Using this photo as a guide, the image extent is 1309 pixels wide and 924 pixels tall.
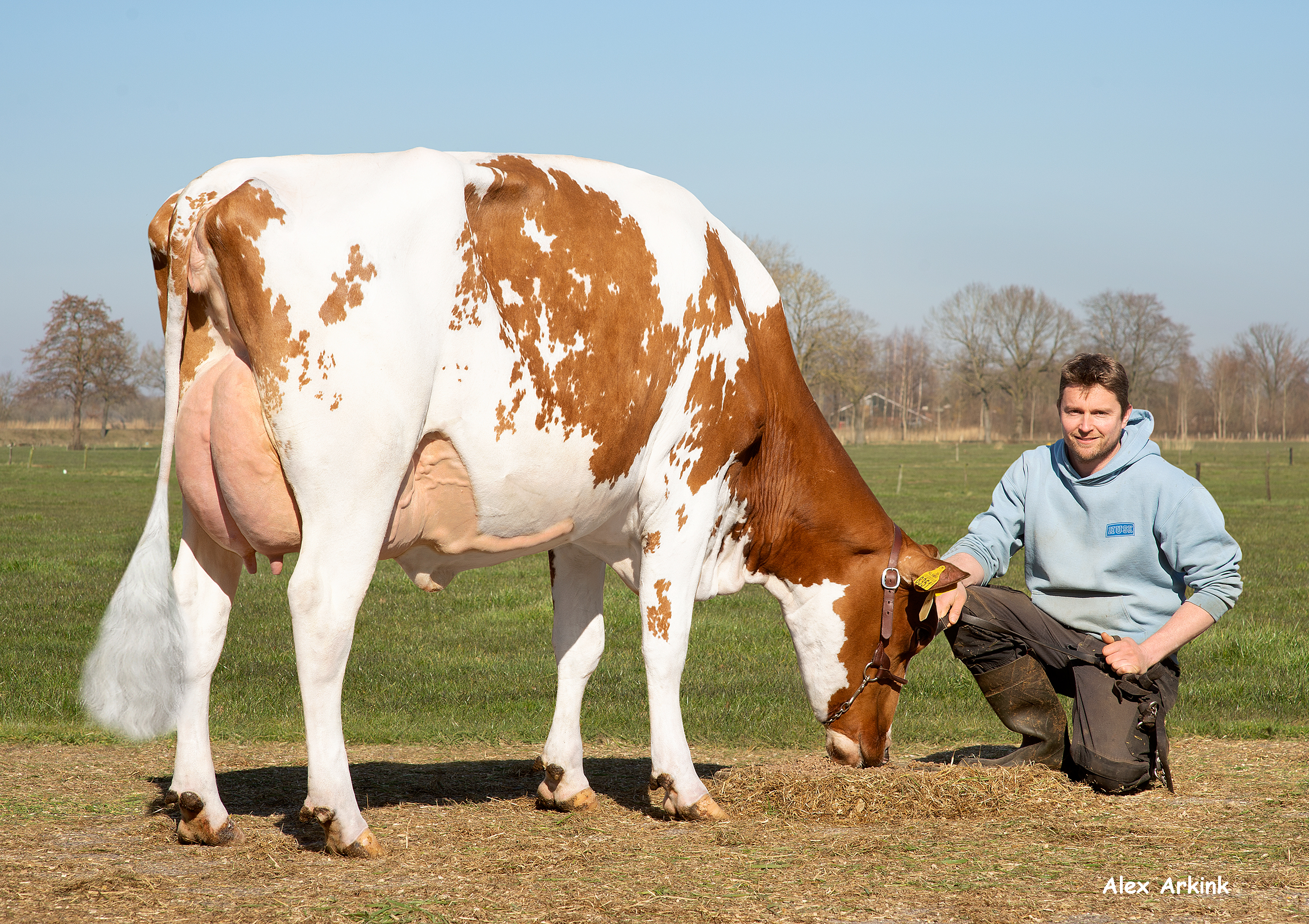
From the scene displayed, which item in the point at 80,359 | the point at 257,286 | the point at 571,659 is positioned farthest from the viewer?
the point at 80,359

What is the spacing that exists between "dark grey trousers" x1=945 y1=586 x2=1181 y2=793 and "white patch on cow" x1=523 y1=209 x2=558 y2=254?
2.76 metres

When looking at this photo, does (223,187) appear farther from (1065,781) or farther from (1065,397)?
(1065,781)

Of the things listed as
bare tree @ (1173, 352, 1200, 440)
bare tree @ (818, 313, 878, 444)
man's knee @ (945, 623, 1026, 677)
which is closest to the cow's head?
man's knee @ (945, 623, 1026, 677)

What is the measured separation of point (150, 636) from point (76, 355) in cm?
7748

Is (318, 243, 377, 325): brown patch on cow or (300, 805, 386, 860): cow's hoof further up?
(318, 243, 377, 325): brown patch on cow

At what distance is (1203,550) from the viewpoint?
525 cm

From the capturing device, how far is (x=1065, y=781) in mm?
5324

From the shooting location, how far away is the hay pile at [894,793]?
492 centimetres

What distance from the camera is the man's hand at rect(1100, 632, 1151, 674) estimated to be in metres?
5.11

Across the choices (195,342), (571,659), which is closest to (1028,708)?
(571,659)

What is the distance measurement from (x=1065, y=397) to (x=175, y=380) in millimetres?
3943

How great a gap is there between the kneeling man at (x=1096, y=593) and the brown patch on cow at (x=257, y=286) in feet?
10.5

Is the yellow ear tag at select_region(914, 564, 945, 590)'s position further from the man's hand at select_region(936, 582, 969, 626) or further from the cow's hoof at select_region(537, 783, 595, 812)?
the cow's hoof at select_region(537, 783, 595, 812)

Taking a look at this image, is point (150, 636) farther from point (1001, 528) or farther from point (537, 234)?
point (1001, 528)
